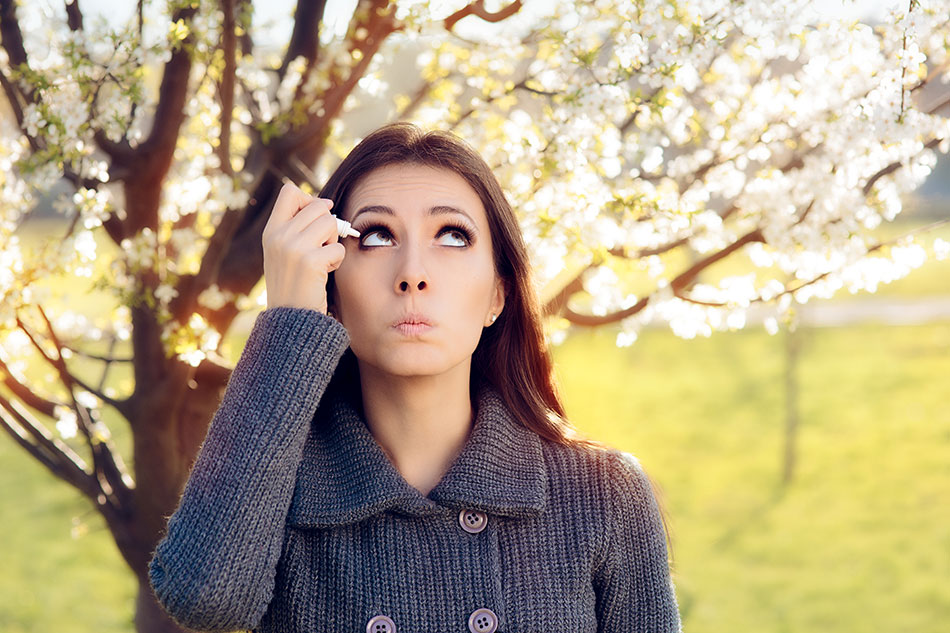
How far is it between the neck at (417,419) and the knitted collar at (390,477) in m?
0.05

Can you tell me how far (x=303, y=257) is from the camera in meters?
1.91

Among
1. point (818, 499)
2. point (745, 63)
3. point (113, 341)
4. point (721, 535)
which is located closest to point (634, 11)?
point (745, 63)

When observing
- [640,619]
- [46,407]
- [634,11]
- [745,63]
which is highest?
[745,63]

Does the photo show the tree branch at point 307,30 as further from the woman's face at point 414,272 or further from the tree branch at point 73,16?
the woman's face at point 414,272

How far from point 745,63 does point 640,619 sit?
2.07 metres

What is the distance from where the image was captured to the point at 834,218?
2949 mm

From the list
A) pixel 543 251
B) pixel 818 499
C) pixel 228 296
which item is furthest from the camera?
pixel 818 499

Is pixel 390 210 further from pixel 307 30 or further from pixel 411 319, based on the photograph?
pixel 307 30

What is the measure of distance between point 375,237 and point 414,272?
15 centimetres

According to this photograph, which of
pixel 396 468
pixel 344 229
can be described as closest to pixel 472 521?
pixel 396 468

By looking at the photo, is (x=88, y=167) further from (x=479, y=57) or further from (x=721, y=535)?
(x=721, y=535)

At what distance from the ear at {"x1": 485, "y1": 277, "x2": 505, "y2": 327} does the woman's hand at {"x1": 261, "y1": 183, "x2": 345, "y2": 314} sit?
394 mm

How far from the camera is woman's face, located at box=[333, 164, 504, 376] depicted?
1.91 metres

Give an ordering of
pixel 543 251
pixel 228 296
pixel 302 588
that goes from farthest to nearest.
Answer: pixel 228 296
pixel 543 251
pixel 302 588
